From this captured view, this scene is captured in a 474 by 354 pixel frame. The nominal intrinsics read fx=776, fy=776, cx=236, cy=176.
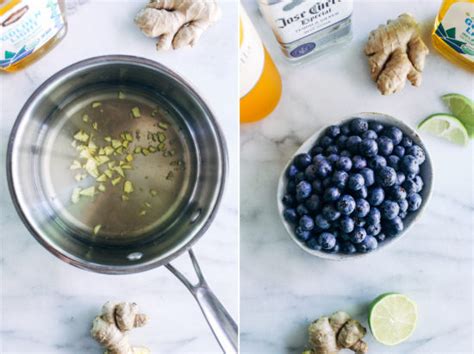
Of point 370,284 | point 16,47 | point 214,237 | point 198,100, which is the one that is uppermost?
point 16,47

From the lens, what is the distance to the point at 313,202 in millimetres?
1168

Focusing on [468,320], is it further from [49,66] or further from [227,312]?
[49,66]

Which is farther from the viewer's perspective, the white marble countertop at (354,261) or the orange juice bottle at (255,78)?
the white marble countertop at (354,261)

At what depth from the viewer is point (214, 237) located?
1.15 m

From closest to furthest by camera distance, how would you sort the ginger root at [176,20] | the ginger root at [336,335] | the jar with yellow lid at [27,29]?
the jar with yellow lid at [27,29], the ginger root at [176,20], the ginger root at [336,335]

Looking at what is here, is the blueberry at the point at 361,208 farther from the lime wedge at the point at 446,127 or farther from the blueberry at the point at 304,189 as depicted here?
the lime wedge at the point at 446,127

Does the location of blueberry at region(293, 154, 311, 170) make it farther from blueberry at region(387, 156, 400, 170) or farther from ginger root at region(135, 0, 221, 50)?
ginger root at region(135, 0, 221, 50)

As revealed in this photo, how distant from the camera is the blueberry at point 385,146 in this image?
1.17 m

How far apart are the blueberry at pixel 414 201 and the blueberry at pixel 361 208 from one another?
74 millimetres

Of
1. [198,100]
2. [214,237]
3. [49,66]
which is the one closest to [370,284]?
[214,237]

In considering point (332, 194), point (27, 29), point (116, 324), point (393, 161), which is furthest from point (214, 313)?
point (27, 29)

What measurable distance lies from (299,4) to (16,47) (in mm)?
395

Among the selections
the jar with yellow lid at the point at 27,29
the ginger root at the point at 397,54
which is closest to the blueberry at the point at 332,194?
the ginger root at the point at 397,54

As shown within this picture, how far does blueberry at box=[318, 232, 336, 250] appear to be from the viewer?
117cm
